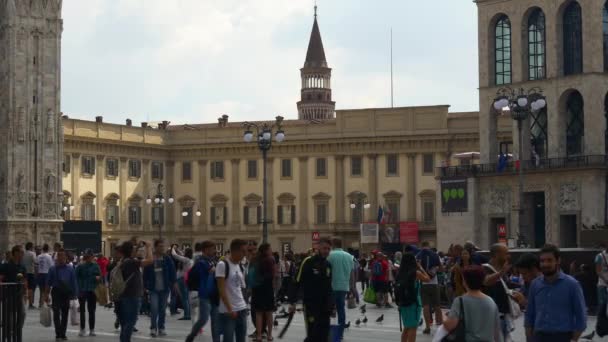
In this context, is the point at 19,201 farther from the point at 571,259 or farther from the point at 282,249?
the point at 571,259

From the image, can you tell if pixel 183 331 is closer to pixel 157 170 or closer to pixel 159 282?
pixel 159 282

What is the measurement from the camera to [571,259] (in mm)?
30453

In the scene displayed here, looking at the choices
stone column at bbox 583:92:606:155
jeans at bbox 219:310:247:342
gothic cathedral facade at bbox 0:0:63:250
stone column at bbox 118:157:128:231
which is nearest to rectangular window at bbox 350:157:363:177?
stone column at bbox 118:157:128:231

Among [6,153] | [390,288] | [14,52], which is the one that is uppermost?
[14,52]

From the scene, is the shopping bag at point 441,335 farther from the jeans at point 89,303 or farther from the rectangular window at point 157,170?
the rectangular window at point 157,170

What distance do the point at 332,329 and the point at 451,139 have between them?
67515 millimetres

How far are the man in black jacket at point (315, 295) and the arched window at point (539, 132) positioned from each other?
152 feet

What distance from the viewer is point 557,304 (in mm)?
11781

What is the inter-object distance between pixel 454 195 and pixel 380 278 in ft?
101

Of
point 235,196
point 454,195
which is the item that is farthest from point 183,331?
point 235,196

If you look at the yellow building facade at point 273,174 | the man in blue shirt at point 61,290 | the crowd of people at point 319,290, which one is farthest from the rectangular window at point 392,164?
the man in blue shirt at point 61,290

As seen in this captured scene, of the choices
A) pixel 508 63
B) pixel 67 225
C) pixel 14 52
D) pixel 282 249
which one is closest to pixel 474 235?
pixel 508 63

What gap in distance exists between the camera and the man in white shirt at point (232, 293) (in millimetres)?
16172

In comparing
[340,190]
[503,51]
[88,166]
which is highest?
[503,51]
